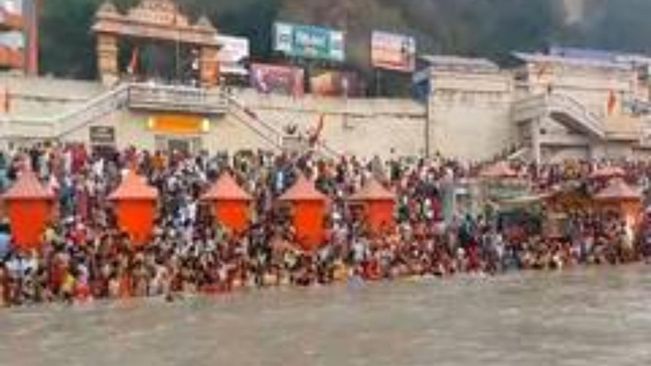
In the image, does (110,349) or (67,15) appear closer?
(110,349)

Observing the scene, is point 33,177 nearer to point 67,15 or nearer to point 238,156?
point 238,156

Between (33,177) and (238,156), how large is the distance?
838cm

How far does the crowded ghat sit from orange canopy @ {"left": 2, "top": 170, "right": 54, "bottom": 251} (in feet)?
0.09

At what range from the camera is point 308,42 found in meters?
52.4

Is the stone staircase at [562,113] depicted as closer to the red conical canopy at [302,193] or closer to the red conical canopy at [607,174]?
the red conical canopy at [607,174]

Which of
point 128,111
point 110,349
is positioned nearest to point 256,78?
point 128,111

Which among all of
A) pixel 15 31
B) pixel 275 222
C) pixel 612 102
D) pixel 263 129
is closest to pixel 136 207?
pixel 275 222

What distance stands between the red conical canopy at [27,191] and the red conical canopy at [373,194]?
8122mm

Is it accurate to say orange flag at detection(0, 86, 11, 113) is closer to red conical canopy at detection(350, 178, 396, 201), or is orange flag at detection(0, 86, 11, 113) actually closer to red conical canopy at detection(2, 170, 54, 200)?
red conical canopy at detection(2, 170, 54, 200)

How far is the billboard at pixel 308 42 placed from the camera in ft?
169

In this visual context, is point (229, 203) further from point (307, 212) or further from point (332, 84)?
point (332, 84)

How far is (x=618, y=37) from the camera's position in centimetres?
8238

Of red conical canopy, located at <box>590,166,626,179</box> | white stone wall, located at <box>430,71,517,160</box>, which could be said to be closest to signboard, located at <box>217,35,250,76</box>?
white stone wall, located at <box>430,71,517,160</box>

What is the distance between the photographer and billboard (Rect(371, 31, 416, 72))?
5453 centimetres
